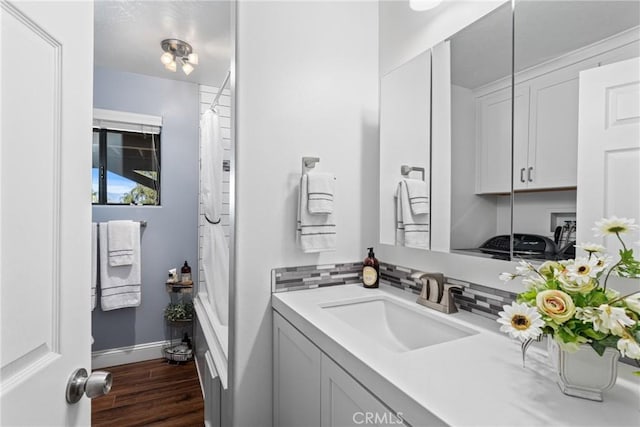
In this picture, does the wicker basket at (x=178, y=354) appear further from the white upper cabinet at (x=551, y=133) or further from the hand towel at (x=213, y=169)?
the white upper cabinet at (x=551, y=133)

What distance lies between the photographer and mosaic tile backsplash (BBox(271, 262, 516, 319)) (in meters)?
1.11

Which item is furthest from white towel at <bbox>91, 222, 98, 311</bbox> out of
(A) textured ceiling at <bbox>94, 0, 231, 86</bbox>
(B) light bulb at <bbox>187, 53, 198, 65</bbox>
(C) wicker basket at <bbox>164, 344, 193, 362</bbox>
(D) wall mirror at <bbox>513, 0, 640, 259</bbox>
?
(D) wall mirror at <bbox>513, 0, 640, 259</bbox>

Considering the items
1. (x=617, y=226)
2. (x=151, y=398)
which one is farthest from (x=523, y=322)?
(x=151, y=398)

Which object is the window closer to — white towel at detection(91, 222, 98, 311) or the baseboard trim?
white towel at detection(91, 222, 98, 311)

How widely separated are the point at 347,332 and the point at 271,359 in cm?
62

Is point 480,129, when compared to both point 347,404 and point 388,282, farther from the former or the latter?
point 347,404

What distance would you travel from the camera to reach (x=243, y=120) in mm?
1408

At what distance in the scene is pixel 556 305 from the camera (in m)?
0.62

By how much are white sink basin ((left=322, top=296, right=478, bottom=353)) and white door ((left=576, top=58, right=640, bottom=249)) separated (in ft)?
1.68

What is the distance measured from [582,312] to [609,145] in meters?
0.48

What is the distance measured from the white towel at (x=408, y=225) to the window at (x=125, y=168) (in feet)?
7.25

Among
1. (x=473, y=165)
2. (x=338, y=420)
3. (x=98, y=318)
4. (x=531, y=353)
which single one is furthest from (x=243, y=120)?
(x=98, y=318)

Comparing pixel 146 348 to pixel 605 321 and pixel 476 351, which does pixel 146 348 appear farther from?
pixel 605 321

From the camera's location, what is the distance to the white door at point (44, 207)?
0.47m
